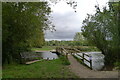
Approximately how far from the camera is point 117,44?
4.09 metres

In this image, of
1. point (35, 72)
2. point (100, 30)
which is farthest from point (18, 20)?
point (100, 30)

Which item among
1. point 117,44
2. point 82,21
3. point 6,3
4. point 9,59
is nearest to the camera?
point 117,44

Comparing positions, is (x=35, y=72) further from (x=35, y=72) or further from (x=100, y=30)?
(x=100, y=30)

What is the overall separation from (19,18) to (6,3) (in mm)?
807

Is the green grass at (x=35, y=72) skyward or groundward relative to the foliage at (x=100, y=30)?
groundward

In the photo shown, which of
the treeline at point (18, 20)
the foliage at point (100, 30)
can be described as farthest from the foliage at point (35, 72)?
the foliage at point (100, 30)

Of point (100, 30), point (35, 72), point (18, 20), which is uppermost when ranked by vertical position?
point (18, 20)

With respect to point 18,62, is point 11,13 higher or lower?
higher

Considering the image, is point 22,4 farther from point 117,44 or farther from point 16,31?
point 117,44

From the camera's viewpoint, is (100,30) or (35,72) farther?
(100,30)

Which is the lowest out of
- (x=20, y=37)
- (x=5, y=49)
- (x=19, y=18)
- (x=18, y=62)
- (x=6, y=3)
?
(x=18, y=62)

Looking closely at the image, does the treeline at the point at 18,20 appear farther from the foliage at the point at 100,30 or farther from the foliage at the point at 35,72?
the foliage at the point at 100,30

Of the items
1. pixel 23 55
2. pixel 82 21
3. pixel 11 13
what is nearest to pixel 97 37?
pixel 82 21

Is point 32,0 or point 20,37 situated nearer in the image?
point 32,0
